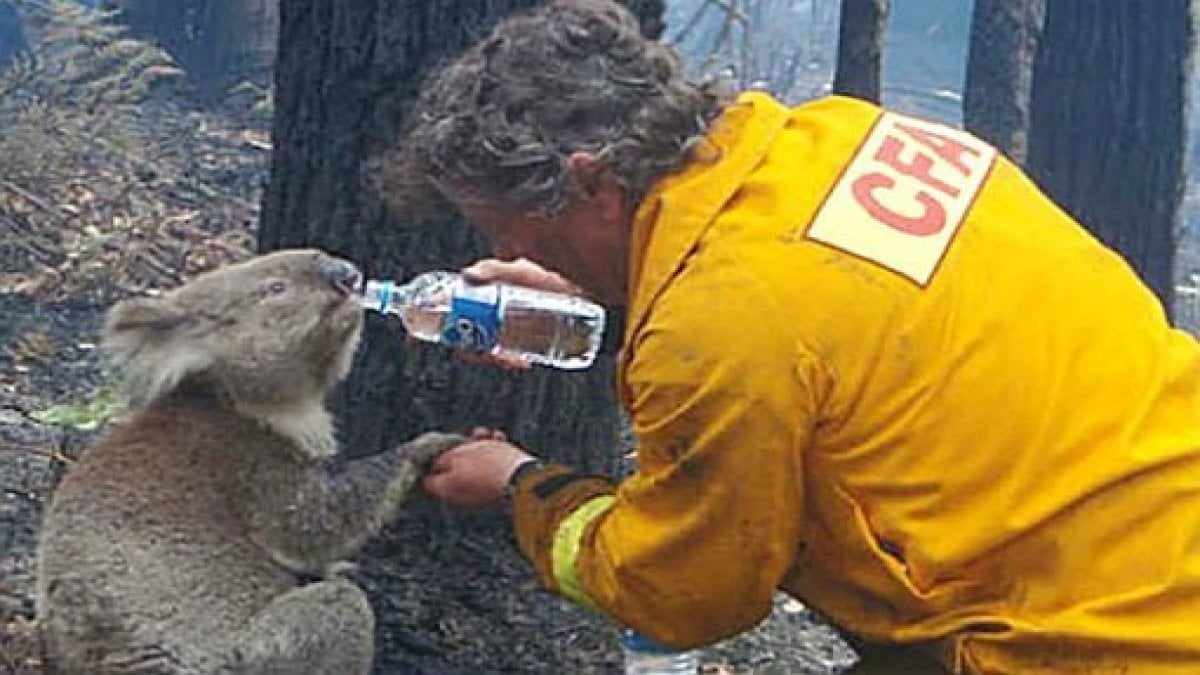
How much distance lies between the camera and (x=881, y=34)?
9.22 meters

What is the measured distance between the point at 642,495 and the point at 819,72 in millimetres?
13437

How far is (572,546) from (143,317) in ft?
3.72

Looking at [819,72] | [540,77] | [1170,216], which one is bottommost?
[819,72]

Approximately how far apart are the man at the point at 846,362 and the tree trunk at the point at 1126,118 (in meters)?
5.28

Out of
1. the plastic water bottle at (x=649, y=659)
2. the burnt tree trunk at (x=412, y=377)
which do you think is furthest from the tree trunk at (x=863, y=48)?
the plastic water bottle at (x=649, y=659)

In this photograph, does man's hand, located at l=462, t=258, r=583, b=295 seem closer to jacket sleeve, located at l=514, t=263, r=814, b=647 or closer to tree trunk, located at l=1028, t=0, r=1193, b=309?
jacket sleeve, located at l=514, t=263, r=814, b=647

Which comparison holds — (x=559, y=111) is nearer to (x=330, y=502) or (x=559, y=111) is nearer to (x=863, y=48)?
(x=330, y=502)

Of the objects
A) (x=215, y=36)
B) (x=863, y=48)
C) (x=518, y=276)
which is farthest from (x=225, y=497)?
(x=215, y=36)

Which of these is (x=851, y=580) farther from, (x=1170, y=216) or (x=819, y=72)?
(x=819, y=72)

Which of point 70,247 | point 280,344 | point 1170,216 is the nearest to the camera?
point 280,344

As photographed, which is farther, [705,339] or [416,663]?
[416,663]

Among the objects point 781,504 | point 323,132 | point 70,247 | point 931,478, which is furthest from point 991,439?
point 70,247

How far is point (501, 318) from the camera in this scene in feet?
14.4

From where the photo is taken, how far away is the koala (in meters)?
4.22
